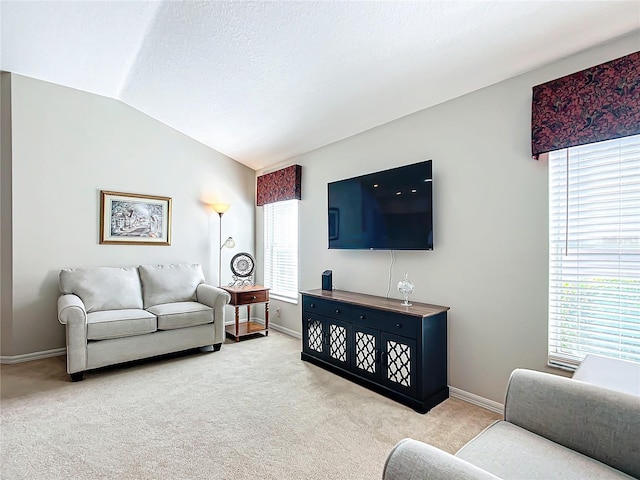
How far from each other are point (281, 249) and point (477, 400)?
3018 mm

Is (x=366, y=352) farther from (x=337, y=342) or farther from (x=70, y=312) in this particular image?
(x=70, y=312)

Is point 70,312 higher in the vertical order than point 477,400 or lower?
higher

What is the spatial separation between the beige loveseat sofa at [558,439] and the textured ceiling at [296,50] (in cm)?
193

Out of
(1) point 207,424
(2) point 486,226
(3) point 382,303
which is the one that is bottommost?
(1) point 207,424

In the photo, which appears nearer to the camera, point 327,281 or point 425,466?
point 425,466

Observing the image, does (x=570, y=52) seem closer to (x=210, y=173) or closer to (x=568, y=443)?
(x=568, y=443)

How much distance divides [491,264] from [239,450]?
2.13 m

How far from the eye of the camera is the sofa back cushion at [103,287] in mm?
3441

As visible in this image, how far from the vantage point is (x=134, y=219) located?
4.14 m

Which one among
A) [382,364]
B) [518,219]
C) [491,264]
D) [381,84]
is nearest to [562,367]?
[491,264]

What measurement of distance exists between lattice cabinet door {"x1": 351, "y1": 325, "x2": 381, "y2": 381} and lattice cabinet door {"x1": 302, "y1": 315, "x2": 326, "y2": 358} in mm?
443

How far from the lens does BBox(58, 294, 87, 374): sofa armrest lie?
9.55 feet

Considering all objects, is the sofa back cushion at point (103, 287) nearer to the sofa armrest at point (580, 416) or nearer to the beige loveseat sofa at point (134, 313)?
the beige loveseat sofa at point (134, 313)

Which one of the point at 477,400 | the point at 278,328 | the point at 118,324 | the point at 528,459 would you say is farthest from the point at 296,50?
the point at 278,328
